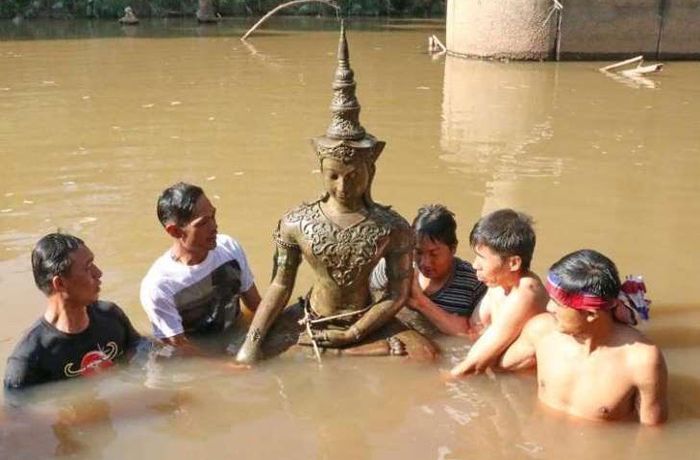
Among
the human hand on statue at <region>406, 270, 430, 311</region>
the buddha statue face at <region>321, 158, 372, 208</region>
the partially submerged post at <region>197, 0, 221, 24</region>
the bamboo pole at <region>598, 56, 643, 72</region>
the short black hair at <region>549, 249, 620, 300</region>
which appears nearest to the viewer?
the short black hair at <region>549, 249, 620, 300</region>

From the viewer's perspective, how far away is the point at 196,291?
4.07 m

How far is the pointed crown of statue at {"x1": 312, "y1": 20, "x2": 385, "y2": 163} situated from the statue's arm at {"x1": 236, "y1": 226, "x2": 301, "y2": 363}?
522 mm

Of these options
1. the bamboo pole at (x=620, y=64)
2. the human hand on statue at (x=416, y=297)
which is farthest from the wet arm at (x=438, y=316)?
the bamboo pole at (x=620, y=64)

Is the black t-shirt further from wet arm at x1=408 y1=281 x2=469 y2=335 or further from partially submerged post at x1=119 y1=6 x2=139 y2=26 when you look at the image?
partially submerged post at x1=119 y1=6 x2=139 y2=26

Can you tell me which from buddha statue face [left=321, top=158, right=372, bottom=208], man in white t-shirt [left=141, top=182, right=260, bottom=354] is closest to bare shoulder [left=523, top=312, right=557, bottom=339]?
buddha statue face [left=321, top=158, right=372, bottom=208]

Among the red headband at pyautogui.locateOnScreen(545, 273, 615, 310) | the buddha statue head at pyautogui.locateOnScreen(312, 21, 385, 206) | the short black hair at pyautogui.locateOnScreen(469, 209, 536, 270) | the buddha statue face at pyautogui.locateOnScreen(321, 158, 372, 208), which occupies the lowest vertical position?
the red headband at pyautogui.locateOnScreen(545, 273, 615, 310)

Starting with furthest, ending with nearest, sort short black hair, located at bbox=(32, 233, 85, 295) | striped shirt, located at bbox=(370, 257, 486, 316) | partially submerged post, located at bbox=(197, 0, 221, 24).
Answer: partially submerged post, located at bbox=(197, 0, 221, 24) → striped shirt, located at bbox=(370, 257, 486, 316) → short black hair, located at bbox=(32, 233, 85, 295)

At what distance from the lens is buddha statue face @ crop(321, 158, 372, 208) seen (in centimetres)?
349

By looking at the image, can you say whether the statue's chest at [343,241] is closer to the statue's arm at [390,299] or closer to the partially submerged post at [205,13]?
the statue's arm at [390,299]

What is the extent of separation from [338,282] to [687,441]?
5.31ft

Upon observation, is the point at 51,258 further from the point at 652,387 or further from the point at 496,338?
the point at 652,387

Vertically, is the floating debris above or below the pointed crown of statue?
below

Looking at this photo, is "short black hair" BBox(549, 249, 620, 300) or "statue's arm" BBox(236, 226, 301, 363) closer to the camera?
"short black hair" BBox(549, 249, 620, 300)

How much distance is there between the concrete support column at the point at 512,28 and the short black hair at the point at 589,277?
1207 centimetres
